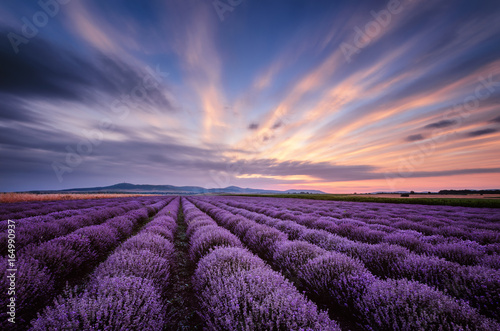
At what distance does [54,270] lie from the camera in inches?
123

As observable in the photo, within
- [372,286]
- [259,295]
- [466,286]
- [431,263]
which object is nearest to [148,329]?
[259,295]

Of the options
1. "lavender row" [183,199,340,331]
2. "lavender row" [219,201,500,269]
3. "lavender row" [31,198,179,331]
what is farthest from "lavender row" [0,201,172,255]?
"lavender row" [219,201,500,269]

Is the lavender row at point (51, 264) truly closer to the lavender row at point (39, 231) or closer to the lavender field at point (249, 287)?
the lavender field at point (249, 287)

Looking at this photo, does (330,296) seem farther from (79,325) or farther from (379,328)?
(79,325)

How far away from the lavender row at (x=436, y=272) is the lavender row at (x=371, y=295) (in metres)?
0.23

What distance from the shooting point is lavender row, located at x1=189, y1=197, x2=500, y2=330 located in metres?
1.65

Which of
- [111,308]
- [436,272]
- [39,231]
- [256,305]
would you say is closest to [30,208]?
[39,231]

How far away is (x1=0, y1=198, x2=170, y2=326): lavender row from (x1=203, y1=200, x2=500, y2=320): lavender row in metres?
4.54

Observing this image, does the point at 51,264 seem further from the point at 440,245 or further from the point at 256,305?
the point at 440,245

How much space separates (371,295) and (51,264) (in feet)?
15.5

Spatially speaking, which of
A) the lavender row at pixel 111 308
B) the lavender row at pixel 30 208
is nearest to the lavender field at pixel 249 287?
the lavender row at pixel 111 308

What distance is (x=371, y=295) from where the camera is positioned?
2.15m

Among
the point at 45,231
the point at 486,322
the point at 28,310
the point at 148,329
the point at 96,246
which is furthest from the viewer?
the point at 45,231

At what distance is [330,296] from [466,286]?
1611mm
